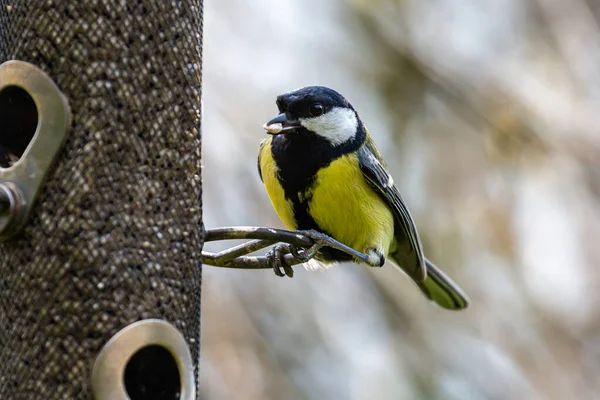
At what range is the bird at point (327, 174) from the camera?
3.92 meters

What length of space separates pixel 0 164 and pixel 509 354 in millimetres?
6535

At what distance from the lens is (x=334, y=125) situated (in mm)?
4004

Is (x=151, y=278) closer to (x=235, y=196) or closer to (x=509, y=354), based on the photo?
(x=235, y=196)

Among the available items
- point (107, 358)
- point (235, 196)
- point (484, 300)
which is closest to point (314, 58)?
point (235, 196)

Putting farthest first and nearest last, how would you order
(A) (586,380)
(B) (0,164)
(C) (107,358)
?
(A) (586,380), (B) (0,164), (C) (107,358)

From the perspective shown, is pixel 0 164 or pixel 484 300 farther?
pixel 484 300

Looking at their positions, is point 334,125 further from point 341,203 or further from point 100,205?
point 100,205

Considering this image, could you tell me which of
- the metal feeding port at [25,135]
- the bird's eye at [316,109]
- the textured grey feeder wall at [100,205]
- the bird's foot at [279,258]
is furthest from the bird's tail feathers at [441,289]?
the metal feeding port at [25,135]

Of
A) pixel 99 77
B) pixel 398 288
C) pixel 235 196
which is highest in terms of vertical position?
pixel 99 77

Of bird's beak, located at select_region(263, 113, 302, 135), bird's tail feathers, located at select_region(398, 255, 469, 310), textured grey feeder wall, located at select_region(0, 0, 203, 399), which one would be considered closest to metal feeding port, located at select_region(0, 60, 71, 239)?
textured grey feeder wall, located at select_region(0, 0, 203, 399)

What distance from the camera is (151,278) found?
2768mm

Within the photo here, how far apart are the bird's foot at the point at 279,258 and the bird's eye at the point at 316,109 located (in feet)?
2.31

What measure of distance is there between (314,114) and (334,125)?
0.39ft

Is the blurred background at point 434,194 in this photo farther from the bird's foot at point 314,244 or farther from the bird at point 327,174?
the bird's foot at point 314,244
